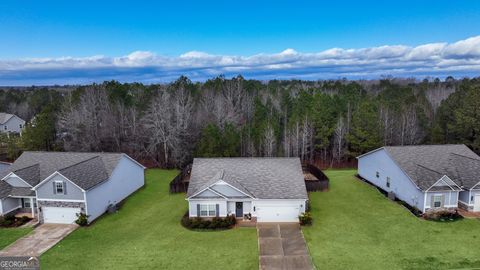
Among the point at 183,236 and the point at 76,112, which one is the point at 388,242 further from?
the point at 76,112

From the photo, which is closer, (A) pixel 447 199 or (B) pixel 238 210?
(B) pixel 238 210

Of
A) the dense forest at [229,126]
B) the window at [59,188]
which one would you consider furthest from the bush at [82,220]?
the dense forest at [229,126]

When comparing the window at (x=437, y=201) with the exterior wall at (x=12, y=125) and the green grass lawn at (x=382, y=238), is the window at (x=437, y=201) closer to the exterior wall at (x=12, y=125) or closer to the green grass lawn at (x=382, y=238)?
the green grass lawn at (x=382, y=238)

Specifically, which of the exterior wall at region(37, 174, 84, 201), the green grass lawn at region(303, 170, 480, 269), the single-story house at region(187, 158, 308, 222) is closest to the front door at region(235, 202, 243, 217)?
the single-story house at region(187, 158, 308, 222)

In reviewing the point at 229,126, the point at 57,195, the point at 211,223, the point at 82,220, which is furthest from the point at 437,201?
the point at 57,195

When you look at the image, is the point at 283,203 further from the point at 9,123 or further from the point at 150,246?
the point at 9,123

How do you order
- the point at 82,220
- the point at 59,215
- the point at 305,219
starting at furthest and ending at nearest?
the point at 59,215, the point at 82,220, the point at 305,219

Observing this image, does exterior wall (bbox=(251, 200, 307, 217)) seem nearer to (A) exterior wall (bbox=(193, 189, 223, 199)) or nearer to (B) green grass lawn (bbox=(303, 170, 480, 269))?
(B) green grass lawn (bbox=(303, 170, 480, 269))
